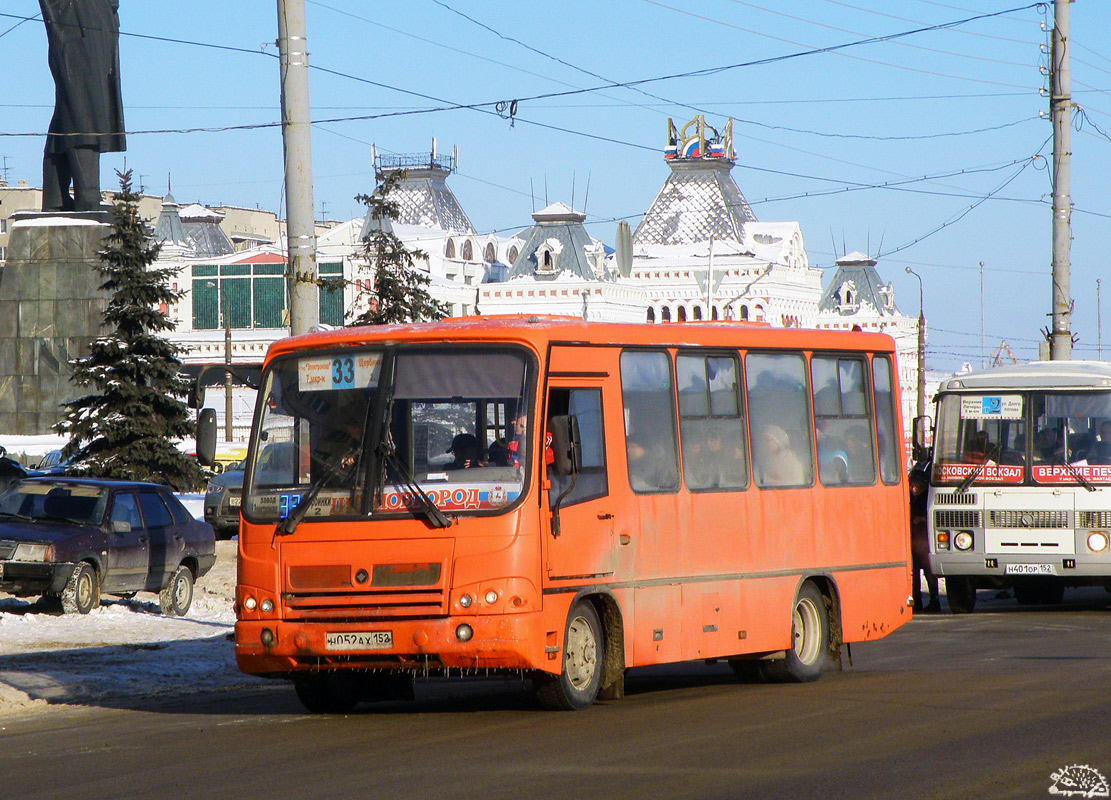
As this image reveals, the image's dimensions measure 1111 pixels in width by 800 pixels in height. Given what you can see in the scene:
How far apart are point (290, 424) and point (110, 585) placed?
8.72m

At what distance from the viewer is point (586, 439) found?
10930mm

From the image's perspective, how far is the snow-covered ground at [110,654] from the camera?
1291cm

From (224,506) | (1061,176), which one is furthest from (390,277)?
(1061,176)

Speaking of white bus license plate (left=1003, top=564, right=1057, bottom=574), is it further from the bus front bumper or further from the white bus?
the bus front bumper

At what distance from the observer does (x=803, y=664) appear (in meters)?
A: 13.0

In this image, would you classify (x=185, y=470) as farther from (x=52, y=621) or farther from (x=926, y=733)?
(x=926, y=733)

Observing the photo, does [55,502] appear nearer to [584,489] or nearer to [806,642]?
[806,642]

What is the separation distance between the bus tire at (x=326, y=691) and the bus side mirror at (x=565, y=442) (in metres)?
2.15

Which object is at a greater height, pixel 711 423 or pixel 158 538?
pixel 711 423

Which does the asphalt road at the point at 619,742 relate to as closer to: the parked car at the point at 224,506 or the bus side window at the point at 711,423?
the bus side window at the point at 711,423

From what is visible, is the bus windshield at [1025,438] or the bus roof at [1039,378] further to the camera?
the bus roof at [1039,378]

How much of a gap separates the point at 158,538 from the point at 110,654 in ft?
14.8

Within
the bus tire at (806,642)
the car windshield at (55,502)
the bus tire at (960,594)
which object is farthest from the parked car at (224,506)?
the bus tire at (806,642)

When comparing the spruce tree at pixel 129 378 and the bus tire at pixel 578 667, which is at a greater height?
the spruce tree at pixel 129 378
